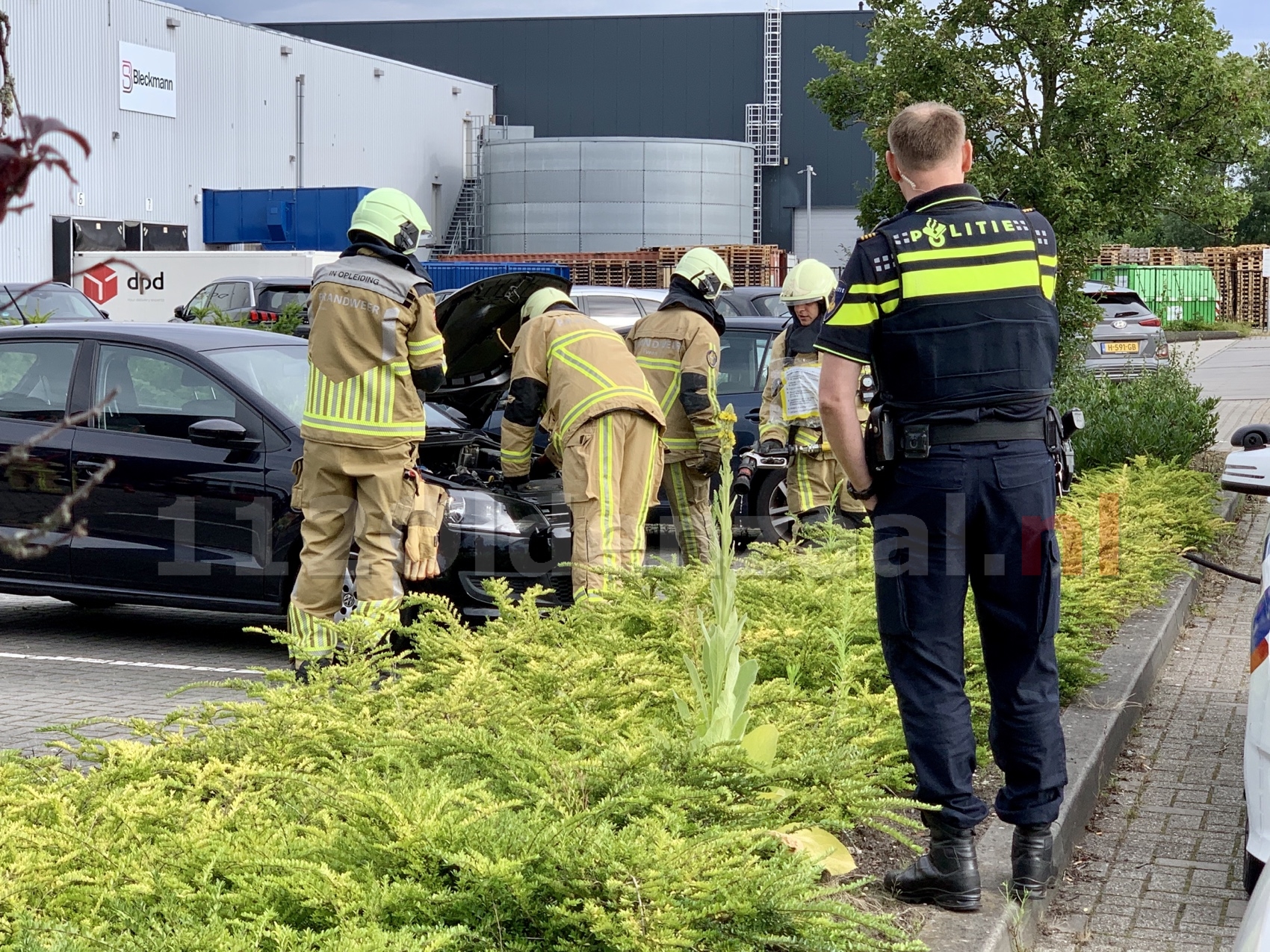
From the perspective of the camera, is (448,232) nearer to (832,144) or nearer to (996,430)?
(832,144)

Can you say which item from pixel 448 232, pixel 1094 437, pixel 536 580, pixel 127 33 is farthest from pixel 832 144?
pixel 536 580

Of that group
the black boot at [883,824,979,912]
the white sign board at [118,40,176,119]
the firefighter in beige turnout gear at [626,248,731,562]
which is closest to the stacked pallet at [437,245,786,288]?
the white sign board at [118,40,176,119]

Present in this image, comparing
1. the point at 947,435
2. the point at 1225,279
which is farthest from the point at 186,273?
the point at 1225,279

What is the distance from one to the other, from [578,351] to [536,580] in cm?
122

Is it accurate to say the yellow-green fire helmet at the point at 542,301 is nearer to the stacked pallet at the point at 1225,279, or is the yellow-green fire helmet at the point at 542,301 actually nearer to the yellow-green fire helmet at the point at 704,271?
the yellow-green fire helmet at the point at 704,271

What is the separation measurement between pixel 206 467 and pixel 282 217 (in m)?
31.9

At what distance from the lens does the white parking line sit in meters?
7.20

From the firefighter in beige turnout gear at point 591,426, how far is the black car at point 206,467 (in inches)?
21.9

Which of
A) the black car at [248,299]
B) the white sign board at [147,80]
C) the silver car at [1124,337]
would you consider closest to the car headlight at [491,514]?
the black car at [248,299]

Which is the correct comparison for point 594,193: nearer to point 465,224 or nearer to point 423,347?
point 465,224

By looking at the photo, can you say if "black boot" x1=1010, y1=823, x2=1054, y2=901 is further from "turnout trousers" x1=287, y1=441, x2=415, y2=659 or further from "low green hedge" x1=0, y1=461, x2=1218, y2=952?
"turnout trousers" x1=287, y1=441, x2=415, y2=659

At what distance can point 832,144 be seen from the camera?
5747 cm

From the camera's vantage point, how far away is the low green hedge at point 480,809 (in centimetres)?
301

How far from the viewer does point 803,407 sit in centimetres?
786
